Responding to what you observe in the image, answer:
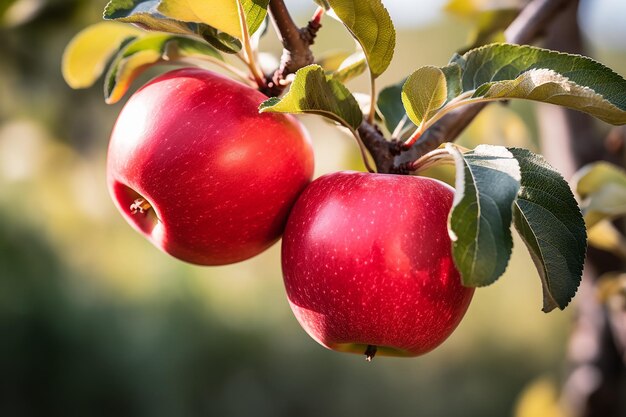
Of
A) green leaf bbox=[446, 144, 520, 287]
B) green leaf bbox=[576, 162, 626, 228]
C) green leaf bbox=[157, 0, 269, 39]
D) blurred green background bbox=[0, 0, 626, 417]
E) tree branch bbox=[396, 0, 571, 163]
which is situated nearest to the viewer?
green leaf bbox=[446, 144, 520, 287]

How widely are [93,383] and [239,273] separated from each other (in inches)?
35.3

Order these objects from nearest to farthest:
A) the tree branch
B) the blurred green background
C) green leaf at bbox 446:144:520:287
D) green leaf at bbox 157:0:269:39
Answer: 1. green leaf at bbox 446:144:520:287
2. green leaf at bbox 157:0:269:39
3. the tree branch
4. the blurred green background

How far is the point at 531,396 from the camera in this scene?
1.47 metres

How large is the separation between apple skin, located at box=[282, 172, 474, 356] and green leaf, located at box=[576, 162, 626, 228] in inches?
11.9

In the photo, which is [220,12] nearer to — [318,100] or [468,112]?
[318,100]

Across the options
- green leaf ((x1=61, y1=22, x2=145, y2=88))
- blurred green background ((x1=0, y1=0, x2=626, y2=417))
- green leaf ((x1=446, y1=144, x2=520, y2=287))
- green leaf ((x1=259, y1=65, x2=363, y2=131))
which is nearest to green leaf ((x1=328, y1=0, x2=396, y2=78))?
green leaf ((x1=259, y1=65, x2=363, y2=131))

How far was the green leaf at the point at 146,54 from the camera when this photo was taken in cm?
68

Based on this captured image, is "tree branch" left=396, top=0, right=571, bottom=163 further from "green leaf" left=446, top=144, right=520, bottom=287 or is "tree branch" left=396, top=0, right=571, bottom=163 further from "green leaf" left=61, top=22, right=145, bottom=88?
"green leaf" left=61, top=22, right=145, bottom=88

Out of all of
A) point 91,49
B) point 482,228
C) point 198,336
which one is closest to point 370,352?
point 482,228

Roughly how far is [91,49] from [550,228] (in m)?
0.57

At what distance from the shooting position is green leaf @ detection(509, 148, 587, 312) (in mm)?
479

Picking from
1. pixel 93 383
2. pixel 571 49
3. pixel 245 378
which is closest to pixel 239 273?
pixel 245 378

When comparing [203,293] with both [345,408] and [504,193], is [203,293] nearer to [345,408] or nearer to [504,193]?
[345,408]

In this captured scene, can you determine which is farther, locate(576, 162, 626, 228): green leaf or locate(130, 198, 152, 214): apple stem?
locate(576, 162, 626, 228): green leaf
